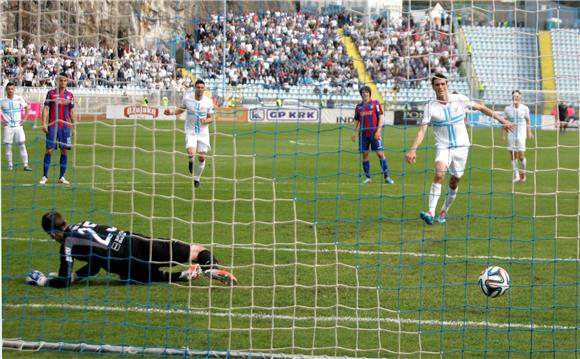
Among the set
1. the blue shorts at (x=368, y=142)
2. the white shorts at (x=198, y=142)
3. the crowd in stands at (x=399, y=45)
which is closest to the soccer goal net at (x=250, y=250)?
the white shorts at (x=198, y=142)

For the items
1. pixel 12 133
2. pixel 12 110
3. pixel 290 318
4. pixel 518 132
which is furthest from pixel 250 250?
pixel 518 132

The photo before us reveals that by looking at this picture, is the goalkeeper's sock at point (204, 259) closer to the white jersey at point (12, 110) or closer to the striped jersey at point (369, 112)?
the striped jersey at point (369, 112)

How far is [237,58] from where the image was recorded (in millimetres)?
11539

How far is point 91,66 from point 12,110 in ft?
31.3

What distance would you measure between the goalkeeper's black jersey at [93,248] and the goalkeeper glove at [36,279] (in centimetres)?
12

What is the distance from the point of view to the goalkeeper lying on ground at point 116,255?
803 cm

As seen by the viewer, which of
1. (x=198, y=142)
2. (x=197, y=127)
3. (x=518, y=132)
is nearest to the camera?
(x=197, y=127)

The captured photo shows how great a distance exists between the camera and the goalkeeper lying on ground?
803 centimetres

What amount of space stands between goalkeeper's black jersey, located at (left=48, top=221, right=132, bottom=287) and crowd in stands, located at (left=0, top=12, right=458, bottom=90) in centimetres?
167

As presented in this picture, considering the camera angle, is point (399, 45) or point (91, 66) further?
point (399, 45)

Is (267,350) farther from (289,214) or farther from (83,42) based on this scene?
(289,214)

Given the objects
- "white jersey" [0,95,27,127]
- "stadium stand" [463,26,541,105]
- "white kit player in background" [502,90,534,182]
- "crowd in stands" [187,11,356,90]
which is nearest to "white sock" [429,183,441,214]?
"crowd in stands" [187,11,356,90]

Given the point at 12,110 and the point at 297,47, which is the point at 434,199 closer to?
the point at 297,47

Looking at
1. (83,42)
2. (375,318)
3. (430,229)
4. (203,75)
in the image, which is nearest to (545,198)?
(430,229)
